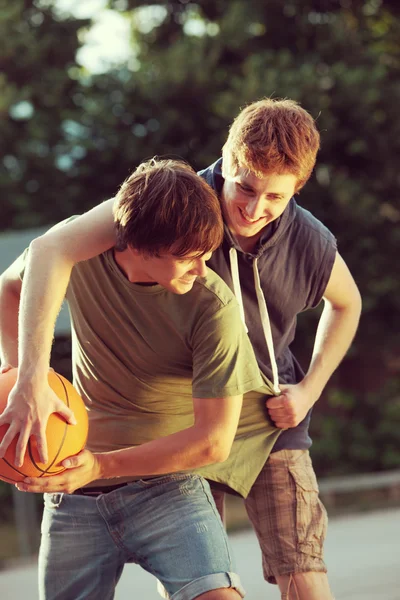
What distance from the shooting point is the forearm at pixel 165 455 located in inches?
126

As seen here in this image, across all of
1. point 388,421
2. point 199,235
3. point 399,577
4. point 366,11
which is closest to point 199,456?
point 199,235

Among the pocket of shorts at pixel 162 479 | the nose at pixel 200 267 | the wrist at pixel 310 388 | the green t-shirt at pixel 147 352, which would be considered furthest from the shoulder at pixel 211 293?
the wrist at pixel 310 388

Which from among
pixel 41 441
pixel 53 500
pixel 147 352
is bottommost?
pixel 53 500

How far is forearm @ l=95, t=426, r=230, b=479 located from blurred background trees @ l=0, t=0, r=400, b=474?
1291 cm

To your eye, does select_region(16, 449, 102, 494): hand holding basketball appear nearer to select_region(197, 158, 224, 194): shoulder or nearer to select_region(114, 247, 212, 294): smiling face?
select_region(114, 247, 212, 294): smiling face

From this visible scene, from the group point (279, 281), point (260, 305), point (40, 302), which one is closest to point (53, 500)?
point (40, 302)

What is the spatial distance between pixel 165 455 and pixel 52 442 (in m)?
0.34

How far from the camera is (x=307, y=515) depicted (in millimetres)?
4004

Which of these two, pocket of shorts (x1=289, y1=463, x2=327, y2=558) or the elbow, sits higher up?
the elbow

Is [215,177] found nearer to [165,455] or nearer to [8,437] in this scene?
[165,455]

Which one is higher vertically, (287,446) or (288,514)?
(287,446)

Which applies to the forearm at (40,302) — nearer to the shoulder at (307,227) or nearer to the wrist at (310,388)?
the shoulder at (307,227)

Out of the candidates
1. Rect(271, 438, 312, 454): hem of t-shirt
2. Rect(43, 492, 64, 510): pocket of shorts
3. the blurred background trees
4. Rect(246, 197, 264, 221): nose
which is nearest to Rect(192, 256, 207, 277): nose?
Rect(246, 197, 264, 221): nose

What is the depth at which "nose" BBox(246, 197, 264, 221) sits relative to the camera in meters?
3.51
